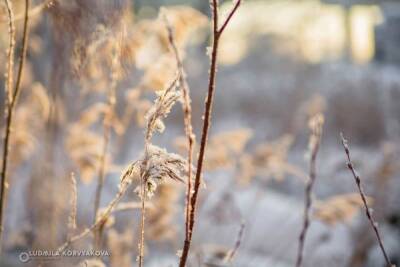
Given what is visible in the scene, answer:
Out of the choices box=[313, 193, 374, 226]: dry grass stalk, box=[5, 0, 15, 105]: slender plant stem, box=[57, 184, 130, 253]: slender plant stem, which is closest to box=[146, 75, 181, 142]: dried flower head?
box=[57, 184, 130, 253]: slender plant stem

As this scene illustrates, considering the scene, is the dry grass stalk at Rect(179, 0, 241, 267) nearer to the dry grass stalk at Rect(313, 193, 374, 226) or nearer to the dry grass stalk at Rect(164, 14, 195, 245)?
the dry grass stalk at Rect(164, 14, 195, 245)

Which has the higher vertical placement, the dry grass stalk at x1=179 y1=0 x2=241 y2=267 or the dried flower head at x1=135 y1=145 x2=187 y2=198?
the dry grass stalk at x1=179 y1=0 x2=241 y2=267

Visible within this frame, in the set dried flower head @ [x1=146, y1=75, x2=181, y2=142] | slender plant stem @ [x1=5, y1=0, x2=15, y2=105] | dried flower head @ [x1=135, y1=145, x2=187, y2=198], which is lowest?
dried flower head @ [x1=135, y1=145, x2=187, y2=198]

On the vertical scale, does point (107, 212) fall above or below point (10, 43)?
below

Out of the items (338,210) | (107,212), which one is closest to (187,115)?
(107,212)

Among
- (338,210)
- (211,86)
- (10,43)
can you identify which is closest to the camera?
(211,86)

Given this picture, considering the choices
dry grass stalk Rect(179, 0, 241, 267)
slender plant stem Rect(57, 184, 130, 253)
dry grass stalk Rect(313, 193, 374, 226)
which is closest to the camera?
dry grass stalk Rect(179, 0, 241, 267)

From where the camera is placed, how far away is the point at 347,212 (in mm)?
2285

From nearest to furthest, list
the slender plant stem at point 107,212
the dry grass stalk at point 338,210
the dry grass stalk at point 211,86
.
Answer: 1. the dry grass stalk at point 211,86
2. the slender plant stem at point 107,212
3. the dry grass stalk at point 338,210

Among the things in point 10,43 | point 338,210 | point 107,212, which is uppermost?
point 10,43

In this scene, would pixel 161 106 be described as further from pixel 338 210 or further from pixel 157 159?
pixel 338 210

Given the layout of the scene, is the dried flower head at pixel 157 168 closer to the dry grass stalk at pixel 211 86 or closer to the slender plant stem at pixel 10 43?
the dry grass stalk at pixel 211 86

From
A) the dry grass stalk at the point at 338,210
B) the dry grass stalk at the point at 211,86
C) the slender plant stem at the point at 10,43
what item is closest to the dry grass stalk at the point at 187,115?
the dry grass stalk at the point at 211,86

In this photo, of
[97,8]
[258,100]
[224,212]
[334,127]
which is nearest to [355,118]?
[334,127]
